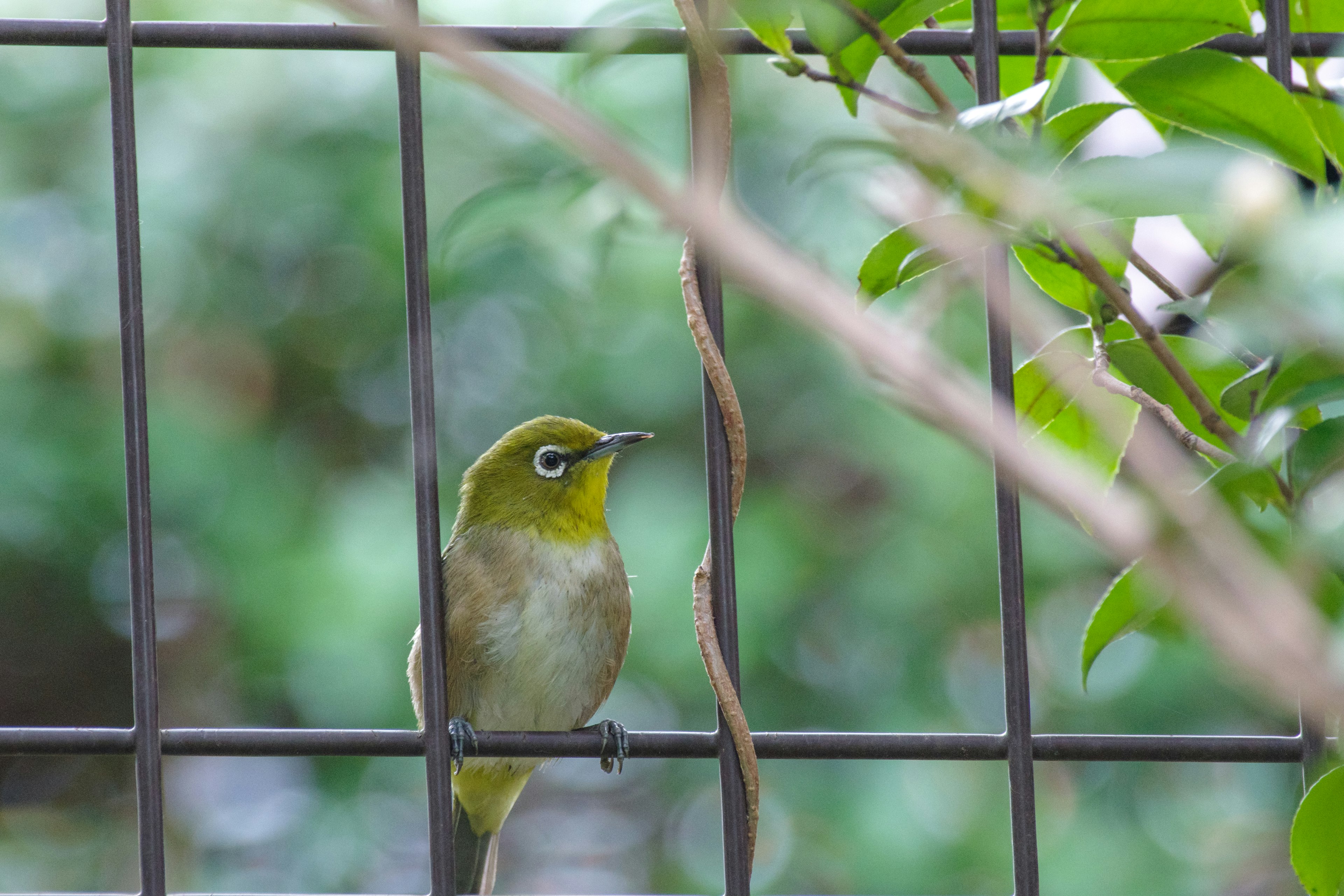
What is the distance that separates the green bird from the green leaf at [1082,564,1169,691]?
39.8 inches

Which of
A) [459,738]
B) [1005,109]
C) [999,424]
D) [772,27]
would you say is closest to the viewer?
[999,424]

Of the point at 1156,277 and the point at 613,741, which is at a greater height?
the point at 1156,277

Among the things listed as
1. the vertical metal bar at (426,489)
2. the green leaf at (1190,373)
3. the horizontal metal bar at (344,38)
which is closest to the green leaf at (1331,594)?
the green leaf at (1190,373)

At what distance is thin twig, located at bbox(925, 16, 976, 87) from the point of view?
1362 millimetres

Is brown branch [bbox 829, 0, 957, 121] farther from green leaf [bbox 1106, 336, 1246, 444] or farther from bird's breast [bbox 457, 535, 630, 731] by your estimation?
bird's breast [bbox 457, 535, 630, 731]

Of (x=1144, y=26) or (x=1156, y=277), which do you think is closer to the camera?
(x=1144, y=26)

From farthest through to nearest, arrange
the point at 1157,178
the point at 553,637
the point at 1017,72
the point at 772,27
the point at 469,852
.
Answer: the point at 469,852 < the point at 553,637 < the point at 1017,72 < the point at 772,27 < the point at 1157,178

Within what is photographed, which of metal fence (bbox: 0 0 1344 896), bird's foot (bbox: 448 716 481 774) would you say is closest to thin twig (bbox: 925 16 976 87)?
metal fence (bbox: 0 0 1344 896)

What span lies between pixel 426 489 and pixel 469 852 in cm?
143

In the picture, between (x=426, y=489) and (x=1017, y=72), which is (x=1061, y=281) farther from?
(x=426, y=489)

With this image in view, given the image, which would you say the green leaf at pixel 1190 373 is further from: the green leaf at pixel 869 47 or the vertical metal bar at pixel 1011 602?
the green leaf at pixel 869 47

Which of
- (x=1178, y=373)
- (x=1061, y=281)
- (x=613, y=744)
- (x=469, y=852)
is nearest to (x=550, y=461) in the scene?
(x=469, y=852)

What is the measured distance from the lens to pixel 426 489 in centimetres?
128

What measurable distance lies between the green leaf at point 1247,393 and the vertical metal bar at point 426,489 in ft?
2.36
